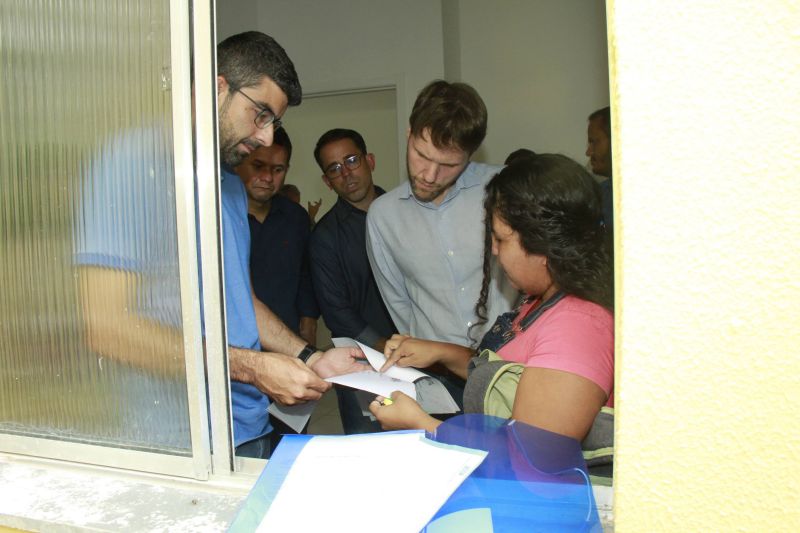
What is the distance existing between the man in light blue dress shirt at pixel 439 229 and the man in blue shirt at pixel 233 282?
587mm

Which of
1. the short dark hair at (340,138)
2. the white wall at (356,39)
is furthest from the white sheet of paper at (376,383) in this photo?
the white wall at (356,39)

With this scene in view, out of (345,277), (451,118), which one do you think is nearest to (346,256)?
(345,277)

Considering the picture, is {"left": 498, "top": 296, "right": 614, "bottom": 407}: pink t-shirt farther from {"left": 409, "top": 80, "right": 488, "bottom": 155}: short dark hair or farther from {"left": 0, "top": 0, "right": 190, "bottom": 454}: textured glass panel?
{"left": 409, "top": 80, "right": 488, "bottom": 155}: short dark hair

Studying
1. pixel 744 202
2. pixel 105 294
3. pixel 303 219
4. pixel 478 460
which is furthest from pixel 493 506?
pixel 303 219

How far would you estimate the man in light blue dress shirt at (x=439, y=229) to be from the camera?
7.33 feet

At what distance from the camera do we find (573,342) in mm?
1336

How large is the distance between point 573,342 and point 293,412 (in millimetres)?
865

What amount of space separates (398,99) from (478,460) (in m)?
4.30

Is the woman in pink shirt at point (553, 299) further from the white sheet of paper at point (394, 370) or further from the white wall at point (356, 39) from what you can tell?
the white wall at point (356, 39)

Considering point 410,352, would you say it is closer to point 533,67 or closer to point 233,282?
point 233,282

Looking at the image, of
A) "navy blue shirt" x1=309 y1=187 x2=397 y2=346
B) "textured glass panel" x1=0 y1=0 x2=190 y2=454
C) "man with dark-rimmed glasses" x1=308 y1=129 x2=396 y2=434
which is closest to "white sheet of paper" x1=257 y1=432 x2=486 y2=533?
"textured glass panel" x1=0 y1=0 x2=190 y2=454

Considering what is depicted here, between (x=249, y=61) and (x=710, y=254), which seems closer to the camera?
(x=710, y=254)

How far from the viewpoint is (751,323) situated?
1.94 feet

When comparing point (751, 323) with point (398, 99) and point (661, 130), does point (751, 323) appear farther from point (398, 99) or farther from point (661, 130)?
point (398, 99)
